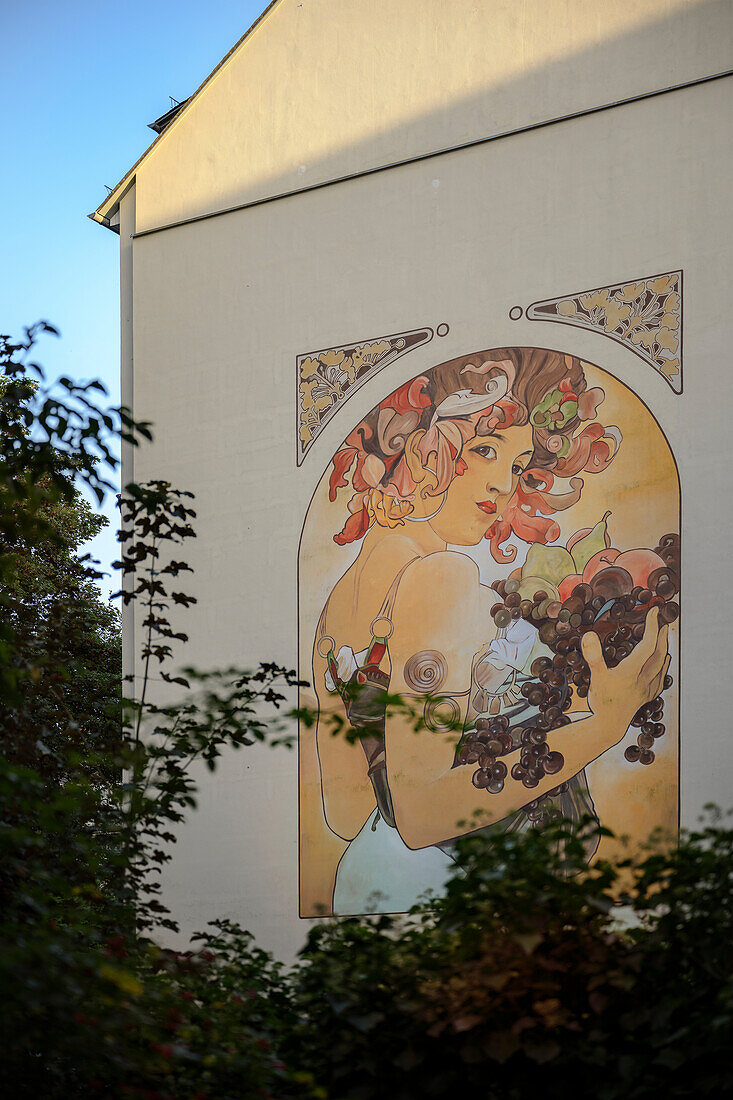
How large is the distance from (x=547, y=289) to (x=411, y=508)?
5.17 ft

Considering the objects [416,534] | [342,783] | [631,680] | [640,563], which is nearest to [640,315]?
[640,563]

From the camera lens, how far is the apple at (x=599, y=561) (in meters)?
7.34

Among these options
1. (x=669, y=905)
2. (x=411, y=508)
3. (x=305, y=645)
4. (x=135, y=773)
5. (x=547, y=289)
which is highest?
(x=547, y=289)

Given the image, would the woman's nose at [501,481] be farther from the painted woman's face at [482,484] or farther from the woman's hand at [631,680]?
the woman's hand at [631,680]

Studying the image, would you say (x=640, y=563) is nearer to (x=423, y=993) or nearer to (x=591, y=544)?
(x=591, y=544)

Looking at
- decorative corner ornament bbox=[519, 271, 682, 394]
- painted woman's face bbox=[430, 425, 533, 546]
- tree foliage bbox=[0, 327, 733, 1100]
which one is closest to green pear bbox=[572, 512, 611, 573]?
painted woman's face bbox=[430, 425, 533, 546]

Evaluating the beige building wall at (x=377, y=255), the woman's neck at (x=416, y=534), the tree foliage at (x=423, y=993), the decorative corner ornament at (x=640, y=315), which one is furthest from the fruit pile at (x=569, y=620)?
the tree foliage at (x=423, y=993)

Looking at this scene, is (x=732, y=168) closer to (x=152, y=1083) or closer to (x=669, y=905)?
(x=669, y=905)

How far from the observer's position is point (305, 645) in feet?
27.7

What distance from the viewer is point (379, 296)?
8.59m

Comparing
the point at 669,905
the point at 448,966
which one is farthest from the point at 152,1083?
the point at 669,905

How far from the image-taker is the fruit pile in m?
7.14

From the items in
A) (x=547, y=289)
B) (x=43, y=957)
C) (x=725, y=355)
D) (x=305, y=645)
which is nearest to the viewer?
(x=43, y=957)

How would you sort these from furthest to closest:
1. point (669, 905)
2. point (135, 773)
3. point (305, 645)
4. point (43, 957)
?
1. point (305, 645)
2. point (135, 773)
3. point (669, 905)
4. point (43, 957)
